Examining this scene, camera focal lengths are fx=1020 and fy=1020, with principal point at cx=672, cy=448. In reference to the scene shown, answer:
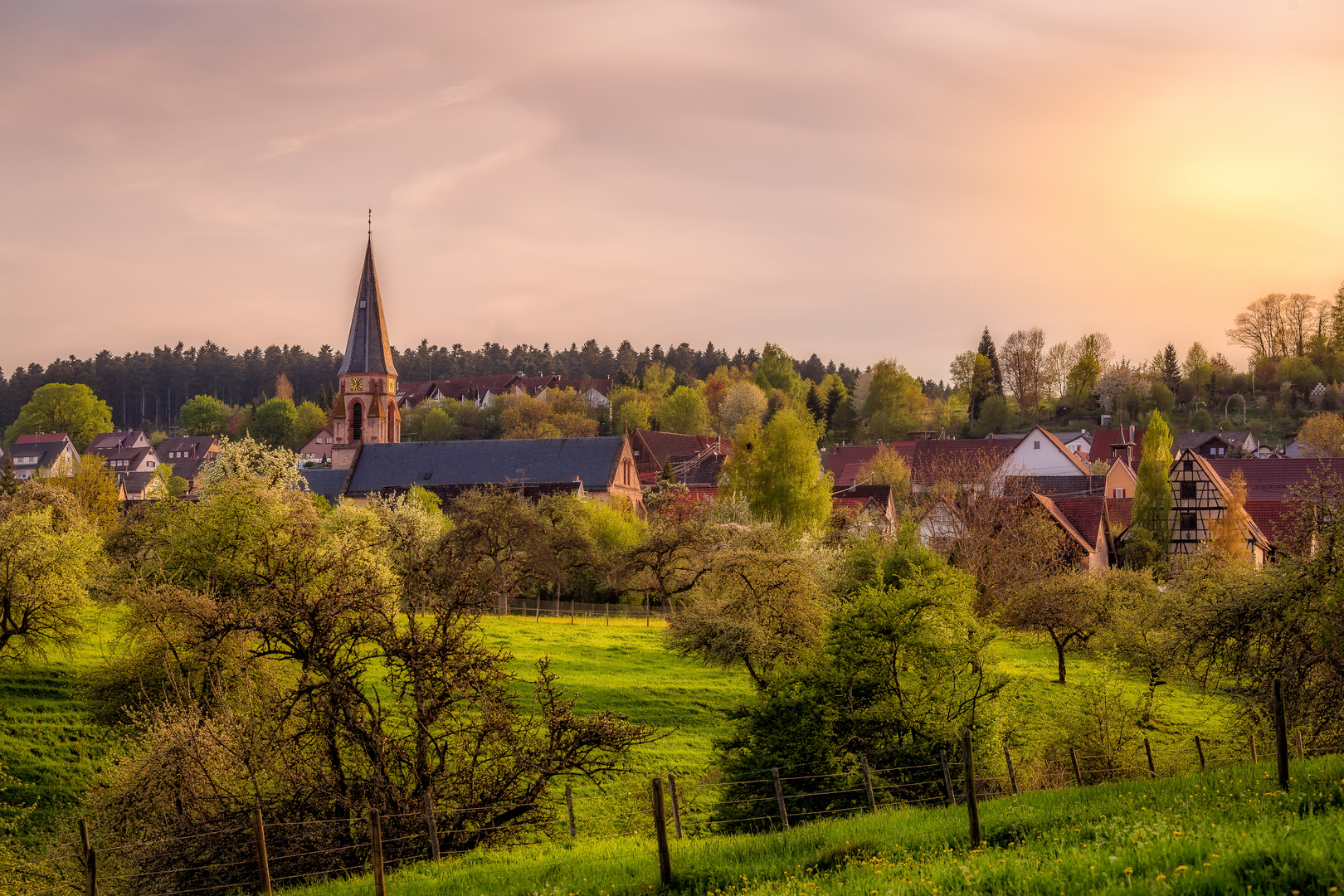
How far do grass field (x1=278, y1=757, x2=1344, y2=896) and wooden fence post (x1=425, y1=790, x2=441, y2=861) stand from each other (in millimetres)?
251

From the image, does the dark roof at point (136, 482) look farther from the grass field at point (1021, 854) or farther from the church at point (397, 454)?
the grass field at point (1021, 854)

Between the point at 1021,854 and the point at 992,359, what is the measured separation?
13784 cm

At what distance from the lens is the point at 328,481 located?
292ft

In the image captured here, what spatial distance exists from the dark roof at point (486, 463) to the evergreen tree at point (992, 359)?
69.5 metres

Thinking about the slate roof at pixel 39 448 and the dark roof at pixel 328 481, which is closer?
the dark roof at pixel 328 481

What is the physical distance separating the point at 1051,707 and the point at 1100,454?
80.4 metres

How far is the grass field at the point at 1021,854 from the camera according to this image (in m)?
7.73

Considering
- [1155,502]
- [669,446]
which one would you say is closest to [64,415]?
[669,446]

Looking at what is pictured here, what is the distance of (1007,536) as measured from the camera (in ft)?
162

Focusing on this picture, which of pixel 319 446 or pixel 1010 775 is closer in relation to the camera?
pixel 1010 775

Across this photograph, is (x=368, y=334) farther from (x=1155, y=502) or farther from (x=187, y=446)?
(x=187, y=446)

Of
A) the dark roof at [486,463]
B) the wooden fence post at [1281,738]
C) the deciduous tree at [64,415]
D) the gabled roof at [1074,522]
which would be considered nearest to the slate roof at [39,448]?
the deciduous tree at [64,415]

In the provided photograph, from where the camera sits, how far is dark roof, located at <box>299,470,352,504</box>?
87.6 meters

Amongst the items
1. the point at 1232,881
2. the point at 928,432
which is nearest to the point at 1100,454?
the point at 928,432
